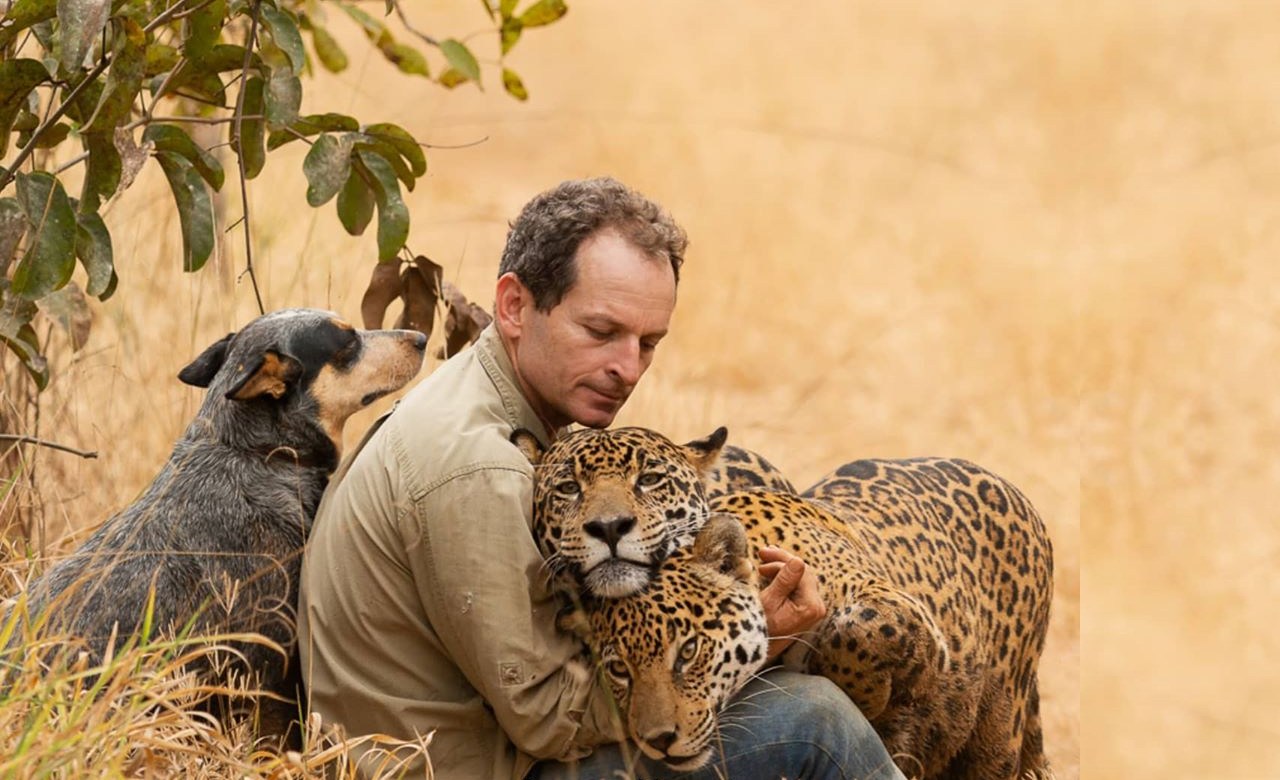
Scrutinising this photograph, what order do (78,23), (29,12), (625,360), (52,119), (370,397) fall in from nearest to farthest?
(78,23) → (625,360) → (29,12) → (52,119) → (370,397)

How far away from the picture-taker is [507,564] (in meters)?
3.73

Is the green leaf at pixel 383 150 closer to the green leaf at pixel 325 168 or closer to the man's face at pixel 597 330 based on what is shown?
the green leaf at pixel 325 168

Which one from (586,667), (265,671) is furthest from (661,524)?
(265,671)

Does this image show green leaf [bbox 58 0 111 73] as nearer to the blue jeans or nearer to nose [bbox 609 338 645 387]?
nose [bbox 609 338 645 387]

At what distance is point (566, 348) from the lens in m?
4.13

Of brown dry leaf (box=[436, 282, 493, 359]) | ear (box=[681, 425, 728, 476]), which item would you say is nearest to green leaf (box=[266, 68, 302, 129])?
brown dry leaf (box=[436, 282, 493, 359])

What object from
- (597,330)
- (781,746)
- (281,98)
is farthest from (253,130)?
(781,746)

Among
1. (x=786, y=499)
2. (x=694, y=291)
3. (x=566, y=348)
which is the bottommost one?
(x=694, y=291)

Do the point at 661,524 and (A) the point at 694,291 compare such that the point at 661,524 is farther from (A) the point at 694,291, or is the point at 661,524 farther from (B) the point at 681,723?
(A) the point at 694,291

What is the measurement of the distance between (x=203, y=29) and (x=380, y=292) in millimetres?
1267

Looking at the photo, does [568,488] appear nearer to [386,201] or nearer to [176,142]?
[386,201]

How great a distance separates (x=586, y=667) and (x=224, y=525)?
4.52ft

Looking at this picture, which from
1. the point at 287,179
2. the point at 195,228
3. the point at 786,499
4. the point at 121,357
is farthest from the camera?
the point at 287,179

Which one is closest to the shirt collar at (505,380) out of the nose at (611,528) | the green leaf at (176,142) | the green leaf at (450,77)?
the nose at (611,528)
